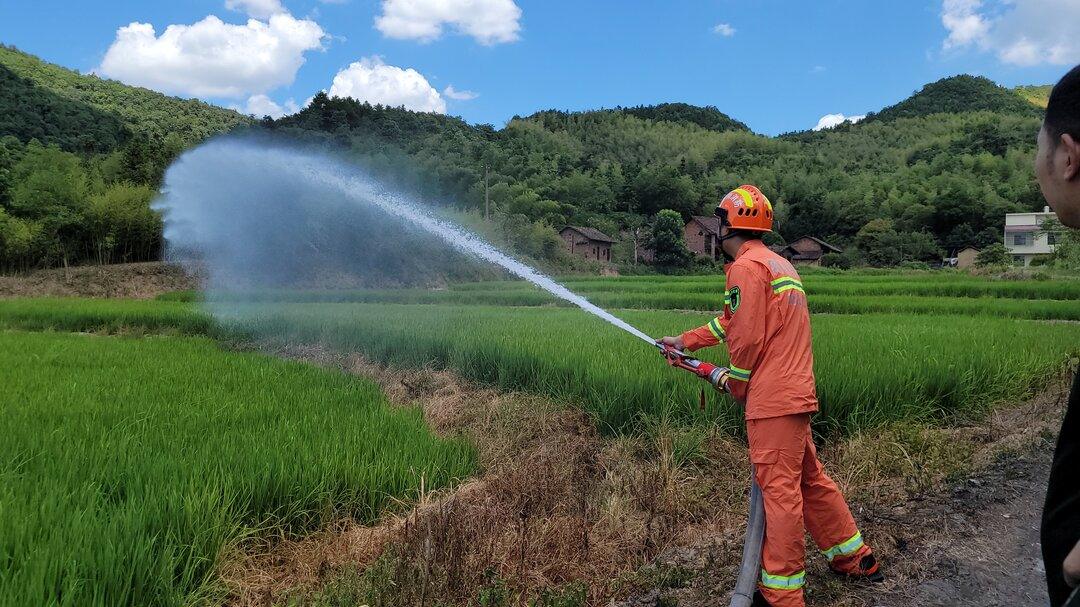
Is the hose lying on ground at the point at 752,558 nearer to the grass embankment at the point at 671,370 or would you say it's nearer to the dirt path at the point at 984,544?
the dirt path at the point at 984,544

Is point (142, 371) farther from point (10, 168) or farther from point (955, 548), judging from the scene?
point (10, 168)

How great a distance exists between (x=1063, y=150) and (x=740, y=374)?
2.01 m

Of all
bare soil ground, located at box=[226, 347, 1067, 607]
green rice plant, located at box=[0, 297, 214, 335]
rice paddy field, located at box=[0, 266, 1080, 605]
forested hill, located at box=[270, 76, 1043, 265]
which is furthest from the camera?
forested hill, located at box=[270, 76, 1043, 265]

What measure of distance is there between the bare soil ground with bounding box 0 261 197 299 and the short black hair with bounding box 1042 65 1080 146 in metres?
31.1

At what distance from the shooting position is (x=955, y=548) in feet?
11.7

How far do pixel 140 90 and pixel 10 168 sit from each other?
48.4 m

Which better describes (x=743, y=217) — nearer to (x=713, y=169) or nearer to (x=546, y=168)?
(x=546, y=168)

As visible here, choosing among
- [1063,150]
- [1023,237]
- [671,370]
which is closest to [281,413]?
[671,370]

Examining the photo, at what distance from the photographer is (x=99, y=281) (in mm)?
26203

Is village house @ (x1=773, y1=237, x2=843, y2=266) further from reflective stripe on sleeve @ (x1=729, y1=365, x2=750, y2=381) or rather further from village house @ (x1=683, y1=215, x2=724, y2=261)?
reflective stripe on sleeve @ (x1=729, y1=365, x2=750, y2=381)

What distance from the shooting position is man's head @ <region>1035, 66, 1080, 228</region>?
1.07 meters

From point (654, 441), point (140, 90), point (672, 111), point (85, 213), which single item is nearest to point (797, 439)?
point (654, 441)

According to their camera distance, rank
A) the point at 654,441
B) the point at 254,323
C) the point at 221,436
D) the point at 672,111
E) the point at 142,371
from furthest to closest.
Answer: the point at 672,111, the point at 254,323, the point at 142,371, the point at 654,441, the point at 221,436

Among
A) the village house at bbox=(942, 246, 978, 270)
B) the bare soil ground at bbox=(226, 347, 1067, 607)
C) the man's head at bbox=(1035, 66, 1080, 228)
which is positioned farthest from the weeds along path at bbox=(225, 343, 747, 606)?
the village house at bbox=(942, 246, 978, 270)
